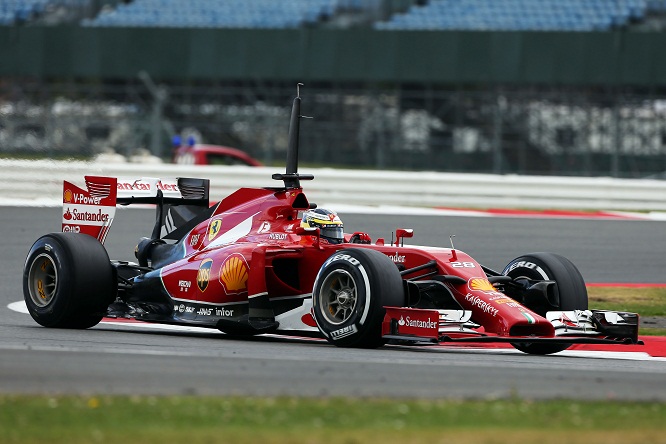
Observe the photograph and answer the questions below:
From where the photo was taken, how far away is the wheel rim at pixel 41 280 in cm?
1159

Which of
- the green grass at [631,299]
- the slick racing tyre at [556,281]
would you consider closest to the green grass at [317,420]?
the slick racing tyre at [556,281]

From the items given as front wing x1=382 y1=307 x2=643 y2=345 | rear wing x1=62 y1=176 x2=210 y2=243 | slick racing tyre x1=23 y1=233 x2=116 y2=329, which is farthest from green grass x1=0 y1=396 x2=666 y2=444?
rear wing x1=62 y1=176 x2=210 y2=243

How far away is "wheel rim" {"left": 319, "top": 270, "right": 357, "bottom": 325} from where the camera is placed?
32.7ft

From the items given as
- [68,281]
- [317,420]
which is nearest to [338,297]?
[68,281]

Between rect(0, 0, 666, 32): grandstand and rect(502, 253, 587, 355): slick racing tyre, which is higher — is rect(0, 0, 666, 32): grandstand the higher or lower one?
the higher one

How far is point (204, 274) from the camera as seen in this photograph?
11.0 metres

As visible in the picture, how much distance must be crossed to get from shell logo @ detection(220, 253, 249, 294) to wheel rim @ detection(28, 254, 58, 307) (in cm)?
174

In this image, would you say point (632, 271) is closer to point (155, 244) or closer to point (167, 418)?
point (155, 244)

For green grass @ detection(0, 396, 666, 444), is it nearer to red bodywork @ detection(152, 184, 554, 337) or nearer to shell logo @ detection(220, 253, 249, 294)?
red bodywork @ detection(152, 184, 554, 337)

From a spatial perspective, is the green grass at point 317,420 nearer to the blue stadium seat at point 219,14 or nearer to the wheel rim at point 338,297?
the wheel rim at point 338,297

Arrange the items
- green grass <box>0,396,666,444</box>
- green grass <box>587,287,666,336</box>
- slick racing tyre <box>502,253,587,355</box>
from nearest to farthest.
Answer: green grass <box>0,396,666,444</box> < slick racing tyre <box>502,253,587,355</box> < green grass <box>587,287,666,336</box>

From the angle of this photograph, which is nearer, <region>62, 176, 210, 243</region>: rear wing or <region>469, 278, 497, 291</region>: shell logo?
<region>469, 278, 497, 291</region>: shell logo

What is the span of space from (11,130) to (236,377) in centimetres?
1810

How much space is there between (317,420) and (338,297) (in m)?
3.84
